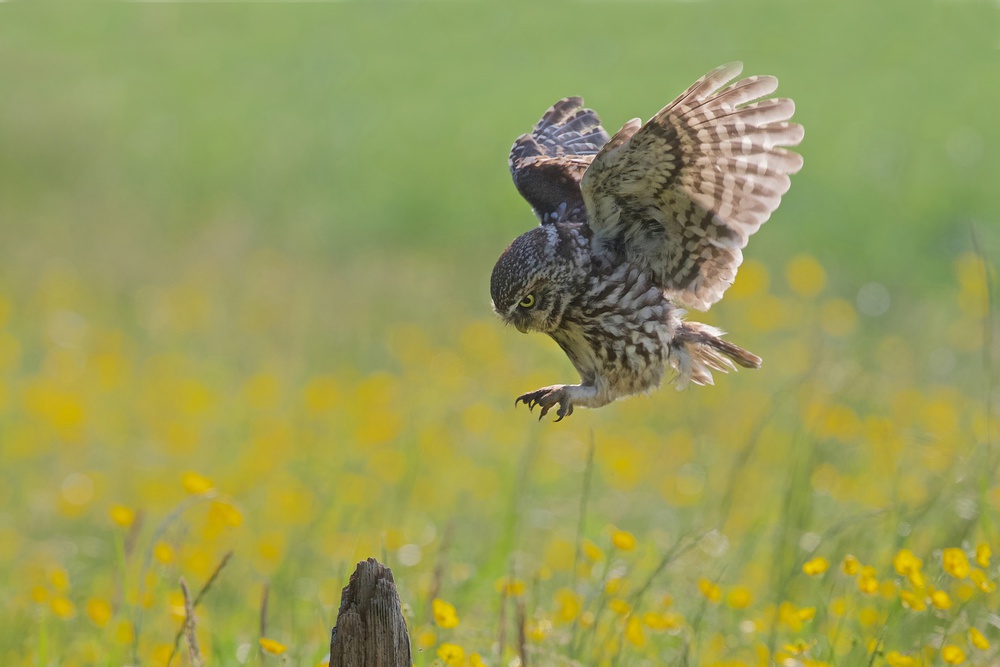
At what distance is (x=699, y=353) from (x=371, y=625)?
82.5 inches

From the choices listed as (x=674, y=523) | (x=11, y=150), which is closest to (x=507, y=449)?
(x=674, y=523)

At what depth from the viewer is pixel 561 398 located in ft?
12.4

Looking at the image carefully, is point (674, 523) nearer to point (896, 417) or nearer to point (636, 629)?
point (896, 417)

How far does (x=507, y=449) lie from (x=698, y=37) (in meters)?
13.0

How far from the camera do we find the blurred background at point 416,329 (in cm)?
448

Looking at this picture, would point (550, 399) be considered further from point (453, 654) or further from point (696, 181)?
point (453, 654)

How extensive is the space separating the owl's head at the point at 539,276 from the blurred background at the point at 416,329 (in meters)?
0.55

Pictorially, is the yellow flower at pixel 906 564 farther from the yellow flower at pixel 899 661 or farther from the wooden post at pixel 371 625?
the wooden post at pixel 371 625

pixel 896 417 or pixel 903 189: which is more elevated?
pixel 903 189

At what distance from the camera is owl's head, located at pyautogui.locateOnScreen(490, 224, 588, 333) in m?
3.74

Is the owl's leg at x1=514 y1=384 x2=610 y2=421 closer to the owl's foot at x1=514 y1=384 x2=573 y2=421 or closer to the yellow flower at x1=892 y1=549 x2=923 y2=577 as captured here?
the owl's foot at x1=514 y1=384 x2=573 y2=421

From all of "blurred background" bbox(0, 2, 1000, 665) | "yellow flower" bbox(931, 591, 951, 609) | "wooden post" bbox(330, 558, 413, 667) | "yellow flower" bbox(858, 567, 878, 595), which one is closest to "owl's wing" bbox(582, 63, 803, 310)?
"blurred background" bbox(0, 2, 1000, 665)

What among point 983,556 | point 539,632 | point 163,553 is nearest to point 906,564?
point 983,556

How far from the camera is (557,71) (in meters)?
17.5
